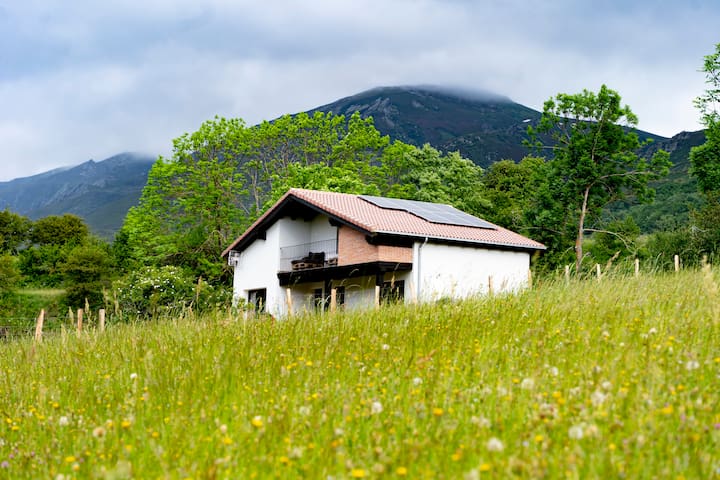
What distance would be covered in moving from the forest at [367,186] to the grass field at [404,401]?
2651 centimetres

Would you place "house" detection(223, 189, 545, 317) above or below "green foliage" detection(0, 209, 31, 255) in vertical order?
below

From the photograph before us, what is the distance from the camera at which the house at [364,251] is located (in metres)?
25.0

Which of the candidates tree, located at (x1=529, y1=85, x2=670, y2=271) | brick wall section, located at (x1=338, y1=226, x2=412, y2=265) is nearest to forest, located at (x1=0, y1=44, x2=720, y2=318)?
tree, located at (x1=529, y1=85, x2=670, y2=271)

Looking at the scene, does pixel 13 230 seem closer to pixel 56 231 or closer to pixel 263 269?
pixel 56 231

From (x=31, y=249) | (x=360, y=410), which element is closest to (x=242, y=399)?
(x=360, y=410)

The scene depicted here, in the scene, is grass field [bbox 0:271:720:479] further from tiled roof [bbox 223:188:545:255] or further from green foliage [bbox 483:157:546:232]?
green foliage [bbox 483:157:546:232]

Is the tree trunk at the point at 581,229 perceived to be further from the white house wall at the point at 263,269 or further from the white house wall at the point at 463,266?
the white house wall at the point at 263,269

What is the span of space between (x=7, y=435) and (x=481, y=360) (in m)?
3.55

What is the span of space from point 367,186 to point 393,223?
15.4 meters

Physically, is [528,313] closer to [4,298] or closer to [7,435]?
[7,435]

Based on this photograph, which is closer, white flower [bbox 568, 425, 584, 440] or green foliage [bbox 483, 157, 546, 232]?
white flower [bbox 568, 425, 584, 440]

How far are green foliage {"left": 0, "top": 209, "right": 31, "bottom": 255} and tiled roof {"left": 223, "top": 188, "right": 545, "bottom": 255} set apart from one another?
43389mm

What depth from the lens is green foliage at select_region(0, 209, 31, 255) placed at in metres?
62.5

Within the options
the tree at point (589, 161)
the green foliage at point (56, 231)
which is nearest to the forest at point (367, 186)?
the tree at point (589, 161)
